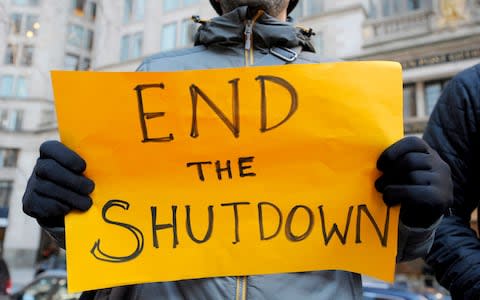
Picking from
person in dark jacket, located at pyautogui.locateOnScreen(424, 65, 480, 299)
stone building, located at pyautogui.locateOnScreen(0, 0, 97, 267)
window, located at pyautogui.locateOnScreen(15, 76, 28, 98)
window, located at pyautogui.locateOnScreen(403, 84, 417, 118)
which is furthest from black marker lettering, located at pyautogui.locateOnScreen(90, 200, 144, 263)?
window, located at pyautogui.locateOnScreen(15, 76, 28, 98)

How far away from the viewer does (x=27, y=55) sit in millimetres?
30453

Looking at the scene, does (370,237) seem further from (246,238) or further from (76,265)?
(76,265)

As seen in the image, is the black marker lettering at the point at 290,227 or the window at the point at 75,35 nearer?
the black marker lettering at the point at 290,227

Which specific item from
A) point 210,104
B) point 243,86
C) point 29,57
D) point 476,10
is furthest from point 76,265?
point 29,57

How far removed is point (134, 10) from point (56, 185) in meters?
25.0

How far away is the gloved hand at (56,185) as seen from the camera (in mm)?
1226

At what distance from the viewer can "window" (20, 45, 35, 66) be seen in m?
30.3

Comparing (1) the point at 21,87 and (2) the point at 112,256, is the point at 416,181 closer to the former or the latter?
(2) the point at 112,256

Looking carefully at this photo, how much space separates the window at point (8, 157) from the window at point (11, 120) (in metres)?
1.50

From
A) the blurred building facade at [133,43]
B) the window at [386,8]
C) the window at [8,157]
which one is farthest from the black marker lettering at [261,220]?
the window at [8,157]

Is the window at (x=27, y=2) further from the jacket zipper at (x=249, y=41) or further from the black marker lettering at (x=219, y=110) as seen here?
the black marker lettering at (x=219, y=110)

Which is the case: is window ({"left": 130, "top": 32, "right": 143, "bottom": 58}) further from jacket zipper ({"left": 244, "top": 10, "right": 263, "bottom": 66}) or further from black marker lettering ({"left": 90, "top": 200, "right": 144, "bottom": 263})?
black marker lettering ({"left": 90, "top": 200, "right": 144, "bottom": 263})

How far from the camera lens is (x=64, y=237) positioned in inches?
53.4

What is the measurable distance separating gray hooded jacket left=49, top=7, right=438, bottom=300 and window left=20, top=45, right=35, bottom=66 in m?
32.7
